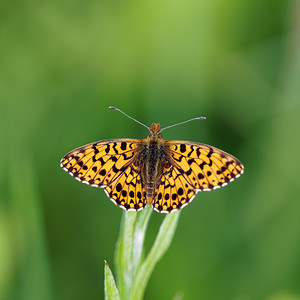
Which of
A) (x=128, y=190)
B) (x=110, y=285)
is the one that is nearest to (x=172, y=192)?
(x=128, y=190)

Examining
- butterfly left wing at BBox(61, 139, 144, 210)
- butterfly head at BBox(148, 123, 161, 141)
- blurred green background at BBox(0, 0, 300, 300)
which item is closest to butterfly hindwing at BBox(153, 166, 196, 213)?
butterfly left wing at BBox(61, 139, 144, 210)

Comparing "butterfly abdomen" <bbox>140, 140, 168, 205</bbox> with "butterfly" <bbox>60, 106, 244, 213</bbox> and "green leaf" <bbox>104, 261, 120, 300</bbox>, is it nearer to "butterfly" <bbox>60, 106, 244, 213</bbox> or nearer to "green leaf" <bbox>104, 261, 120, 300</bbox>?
"butterfly" <bbox>60, 106, 244, 213</bbox>

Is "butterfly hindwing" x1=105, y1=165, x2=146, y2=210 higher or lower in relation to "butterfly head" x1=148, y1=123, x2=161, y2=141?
lower

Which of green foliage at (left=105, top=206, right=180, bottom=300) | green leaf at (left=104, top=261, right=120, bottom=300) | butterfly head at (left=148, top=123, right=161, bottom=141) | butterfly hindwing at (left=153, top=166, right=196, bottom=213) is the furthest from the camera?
butterfly head at (left=148, top=123, right=161, bottom=141)

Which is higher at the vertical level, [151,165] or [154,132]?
[154,132]

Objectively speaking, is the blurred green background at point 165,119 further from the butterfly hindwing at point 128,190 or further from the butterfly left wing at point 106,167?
the butterfly hindwing at point 128,190

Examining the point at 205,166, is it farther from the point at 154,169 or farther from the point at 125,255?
the point at 125,255

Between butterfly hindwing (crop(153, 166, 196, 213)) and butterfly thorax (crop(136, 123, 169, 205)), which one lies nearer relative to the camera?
butterfly hindwing (crop(153, 166, 196, 213))
